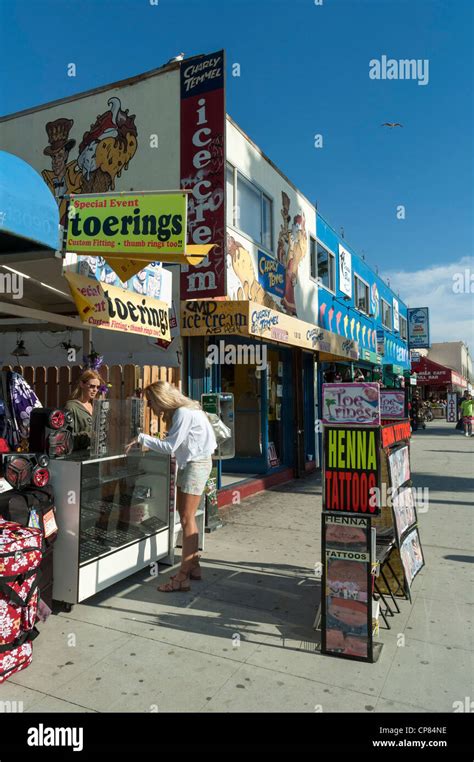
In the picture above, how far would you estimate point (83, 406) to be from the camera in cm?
530

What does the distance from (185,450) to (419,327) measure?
88.1ft

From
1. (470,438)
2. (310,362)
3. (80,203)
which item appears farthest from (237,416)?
(470,438)

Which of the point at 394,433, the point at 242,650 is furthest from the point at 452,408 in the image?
the point at 242,650

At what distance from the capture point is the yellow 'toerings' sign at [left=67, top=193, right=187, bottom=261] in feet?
15.0

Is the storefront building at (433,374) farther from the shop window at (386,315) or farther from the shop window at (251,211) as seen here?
the shop window at (251,211)

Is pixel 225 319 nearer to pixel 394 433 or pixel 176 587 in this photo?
pixel 394 433

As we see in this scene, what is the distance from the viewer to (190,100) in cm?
A: 752

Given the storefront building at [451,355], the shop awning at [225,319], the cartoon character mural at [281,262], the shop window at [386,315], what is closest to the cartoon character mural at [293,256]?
the cartoon character mural at [281,262]

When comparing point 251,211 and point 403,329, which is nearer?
point 251,211

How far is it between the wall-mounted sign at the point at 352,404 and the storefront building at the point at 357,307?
9466 mm

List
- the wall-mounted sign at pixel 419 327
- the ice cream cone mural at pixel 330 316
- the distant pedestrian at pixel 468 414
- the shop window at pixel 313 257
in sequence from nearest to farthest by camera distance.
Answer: the shop window at pixel 313 257
the ice cream cone mural at pixel 330 316
the distant pedestrian at pixel 468 414
the wall-mounted sign at pixel 419 327

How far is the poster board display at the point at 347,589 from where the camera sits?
3.43 metres

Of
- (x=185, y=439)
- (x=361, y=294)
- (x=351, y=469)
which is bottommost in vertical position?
(x=351, y=469)

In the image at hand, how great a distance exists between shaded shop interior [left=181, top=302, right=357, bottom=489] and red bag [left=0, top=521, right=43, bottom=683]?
178 inches
